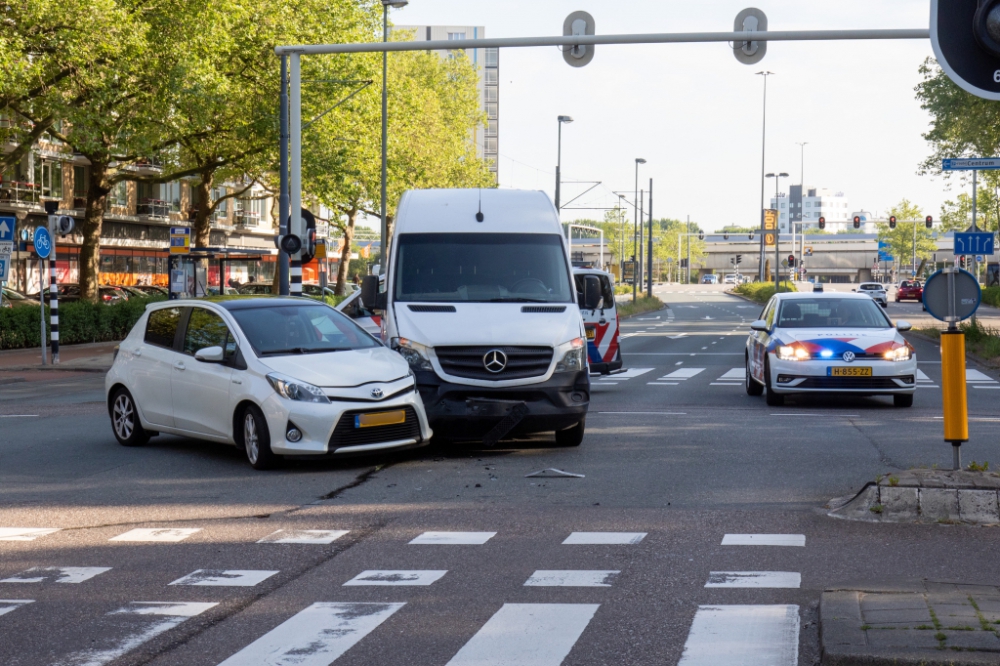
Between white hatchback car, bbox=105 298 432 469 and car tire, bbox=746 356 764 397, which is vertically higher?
white hatchback car, bbox=105 298 432 469

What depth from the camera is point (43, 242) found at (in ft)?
80.5

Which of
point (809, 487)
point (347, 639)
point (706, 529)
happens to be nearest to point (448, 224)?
point (809, 487)

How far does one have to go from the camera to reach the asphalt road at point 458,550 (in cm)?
520

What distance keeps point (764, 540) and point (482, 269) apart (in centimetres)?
541

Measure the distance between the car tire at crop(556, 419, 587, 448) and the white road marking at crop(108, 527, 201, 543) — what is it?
476 cm

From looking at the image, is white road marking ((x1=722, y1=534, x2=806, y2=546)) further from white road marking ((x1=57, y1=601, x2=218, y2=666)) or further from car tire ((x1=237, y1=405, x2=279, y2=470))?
car tire ((x1=237, y1=405, x2=279, y2=470))

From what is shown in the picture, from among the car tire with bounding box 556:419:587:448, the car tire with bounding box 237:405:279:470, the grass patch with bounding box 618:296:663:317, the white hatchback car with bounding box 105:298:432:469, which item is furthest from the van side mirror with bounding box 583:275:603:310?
the grass patch with bounding box 618:296:663:317

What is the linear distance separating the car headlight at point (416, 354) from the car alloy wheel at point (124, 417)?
285 centimetres


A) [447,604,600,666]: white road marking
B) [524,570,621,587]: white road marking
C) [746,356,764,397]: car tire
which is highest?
[447,604,600,666]: white road marking

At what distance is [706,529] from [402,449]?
4.24 m

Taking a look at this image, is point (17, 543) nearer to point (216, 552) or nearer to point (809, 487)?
point (216, 552)

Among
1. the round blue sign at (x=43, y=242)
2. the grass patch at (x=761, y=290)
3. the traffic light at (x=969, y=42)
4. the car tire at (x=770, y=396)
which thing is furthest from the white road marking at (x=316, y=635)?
the grass patch at (x=761, y=290)

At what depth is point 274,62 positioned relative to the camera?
3525 cm

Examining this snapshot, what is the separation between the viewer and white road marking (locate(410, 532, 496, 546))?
7324 millimetres
